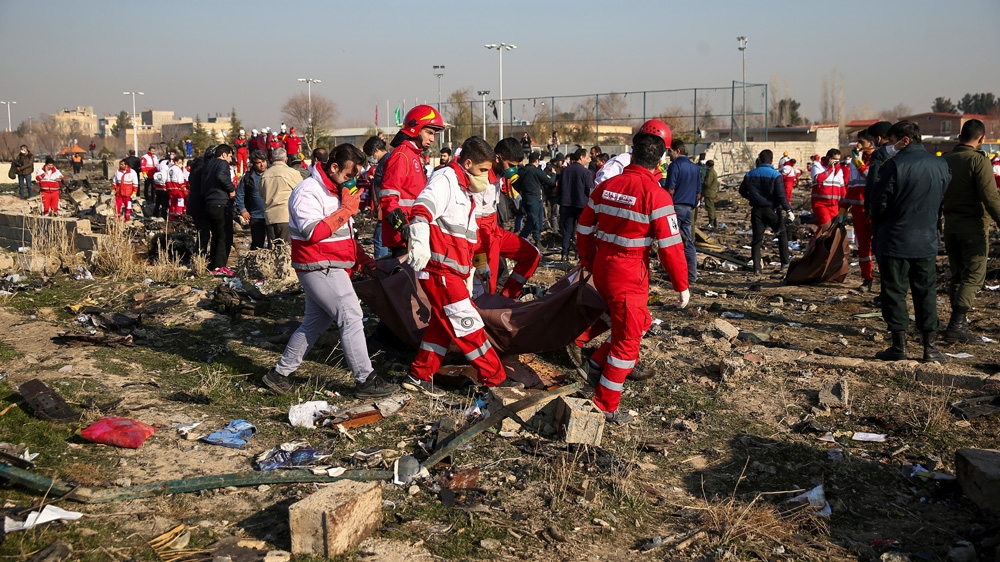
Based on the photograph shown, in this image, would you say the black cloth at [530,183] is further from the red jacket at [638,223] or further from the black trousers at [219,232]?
the red jacket at [638,223]

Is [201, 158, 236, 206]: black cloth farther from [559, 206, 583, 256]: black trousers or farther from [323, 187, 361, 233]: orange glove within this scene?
[323, 187, 361, 233]: orange glove

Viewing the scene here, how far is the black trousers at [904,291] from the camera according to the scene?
6453mm

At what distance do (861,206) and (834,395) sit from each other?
182 inches

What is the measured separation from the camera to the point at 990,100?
95.6 metres

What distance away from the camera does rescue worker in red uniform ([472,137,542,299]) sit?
6.75 metres

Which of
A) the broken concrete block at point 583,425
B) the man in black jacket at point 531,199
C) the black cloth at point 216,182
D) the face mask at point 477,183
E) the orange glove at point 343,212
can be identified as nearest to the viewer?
the broken concrete block at point 583,425

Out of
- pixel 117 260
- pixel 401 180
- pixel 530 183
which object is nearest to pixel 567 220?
pixel 530 183

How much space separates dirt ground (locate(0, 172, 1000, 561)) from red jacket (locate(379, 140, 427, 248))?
4.21 feet

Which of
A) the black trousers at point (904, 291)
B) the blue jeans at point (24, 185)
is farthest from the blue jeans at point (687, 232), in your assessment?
the blue jeans at point (24, 185)

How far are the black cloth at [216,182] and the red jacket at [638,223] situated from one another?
6.62 meters

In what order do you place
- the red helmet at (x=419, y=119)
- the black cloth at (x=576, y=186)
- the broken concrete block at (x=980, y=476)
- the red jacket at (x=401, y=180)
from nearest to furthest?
the broken concrete block at (x=980, y=476) → the red jacket at (x=401, y=180) → the red helmet at (x=419, y=119) → the black cloth at (x=576, y=186)

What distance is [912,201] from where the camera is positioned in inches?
254

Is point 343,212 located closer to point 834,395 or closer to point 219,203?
point 834,395

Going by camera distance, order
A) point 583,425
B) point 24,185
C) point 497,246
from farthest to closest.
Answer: point 24,185
point 497,246
point 583,425
